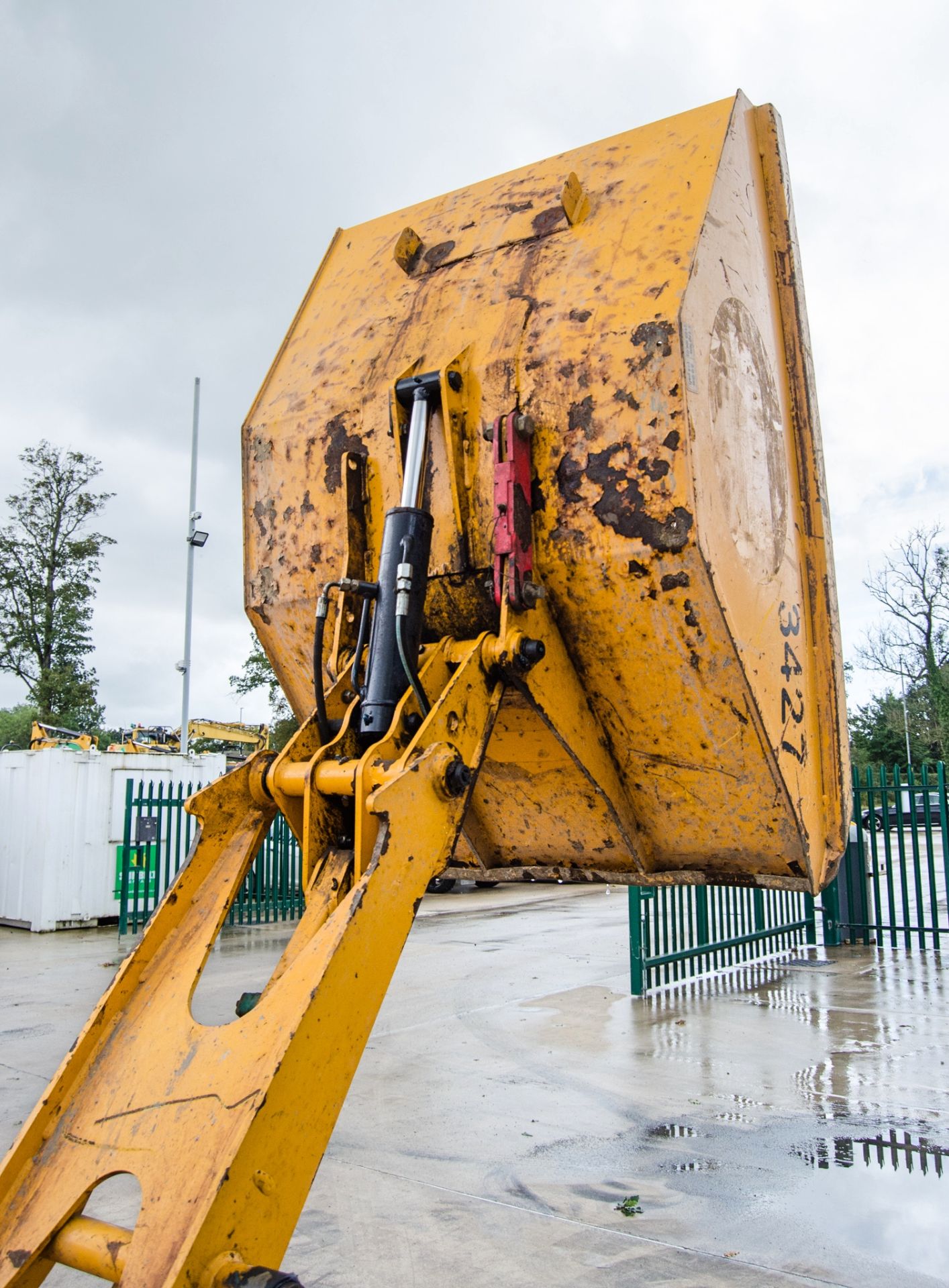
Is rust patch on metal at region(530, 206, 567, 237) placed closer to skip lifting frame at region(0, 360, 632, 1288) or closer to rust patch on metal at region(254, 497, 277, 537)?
skip lifting frame at region(0, 360, 632, 1288)

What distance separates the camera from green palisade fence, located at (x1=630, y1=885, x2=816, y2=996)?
732cm

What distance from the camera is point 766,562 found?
2809 millimetres

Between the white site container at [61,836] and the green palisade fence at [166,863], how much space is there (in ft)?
0.83

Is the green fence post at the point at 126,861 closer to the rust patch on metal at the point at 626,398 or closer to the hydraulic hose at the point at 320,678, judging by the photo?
the hydraulic hose at the point at 320,678

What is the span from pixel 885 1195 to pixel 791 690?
77.8 inches

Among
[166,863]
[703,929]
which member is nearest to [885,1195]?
[703,929]

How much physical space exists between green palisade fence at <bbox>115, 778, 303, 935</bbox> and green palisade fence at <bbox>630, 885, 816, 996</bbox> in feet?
15.6

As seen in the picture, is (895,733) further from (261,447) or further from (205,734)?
(261,447)

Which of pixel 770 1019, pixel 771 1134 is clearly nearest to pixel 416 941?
pixel 770 1019

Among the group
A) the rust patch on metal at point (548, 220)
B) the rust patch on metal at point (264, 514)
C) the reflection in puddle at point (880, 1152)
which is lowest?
the reflection in puddle at point (880, 1152)

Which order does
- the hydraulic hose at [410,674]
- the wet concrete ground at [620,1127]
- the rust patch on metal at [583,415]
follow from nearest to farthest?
the hydraulic hose at [410,674] → the rust patch on metal at [583,415] → the wet concrete ground at [620,1127]

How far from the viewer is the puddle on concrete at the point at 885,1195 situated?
3.10 metres

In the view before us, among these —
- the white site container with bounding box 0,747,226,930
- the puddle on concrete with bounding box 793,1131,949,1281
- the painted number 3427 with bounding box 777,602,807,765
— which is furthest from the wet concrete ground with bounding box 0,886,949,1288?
the white site container with bounding box 0,747,226,930

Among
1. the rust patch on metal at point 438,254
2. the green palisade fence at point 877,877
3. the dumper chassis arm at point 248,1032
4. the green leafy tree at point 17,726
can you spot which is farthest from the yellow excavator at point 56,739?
the green leafy tree at point 17,726
